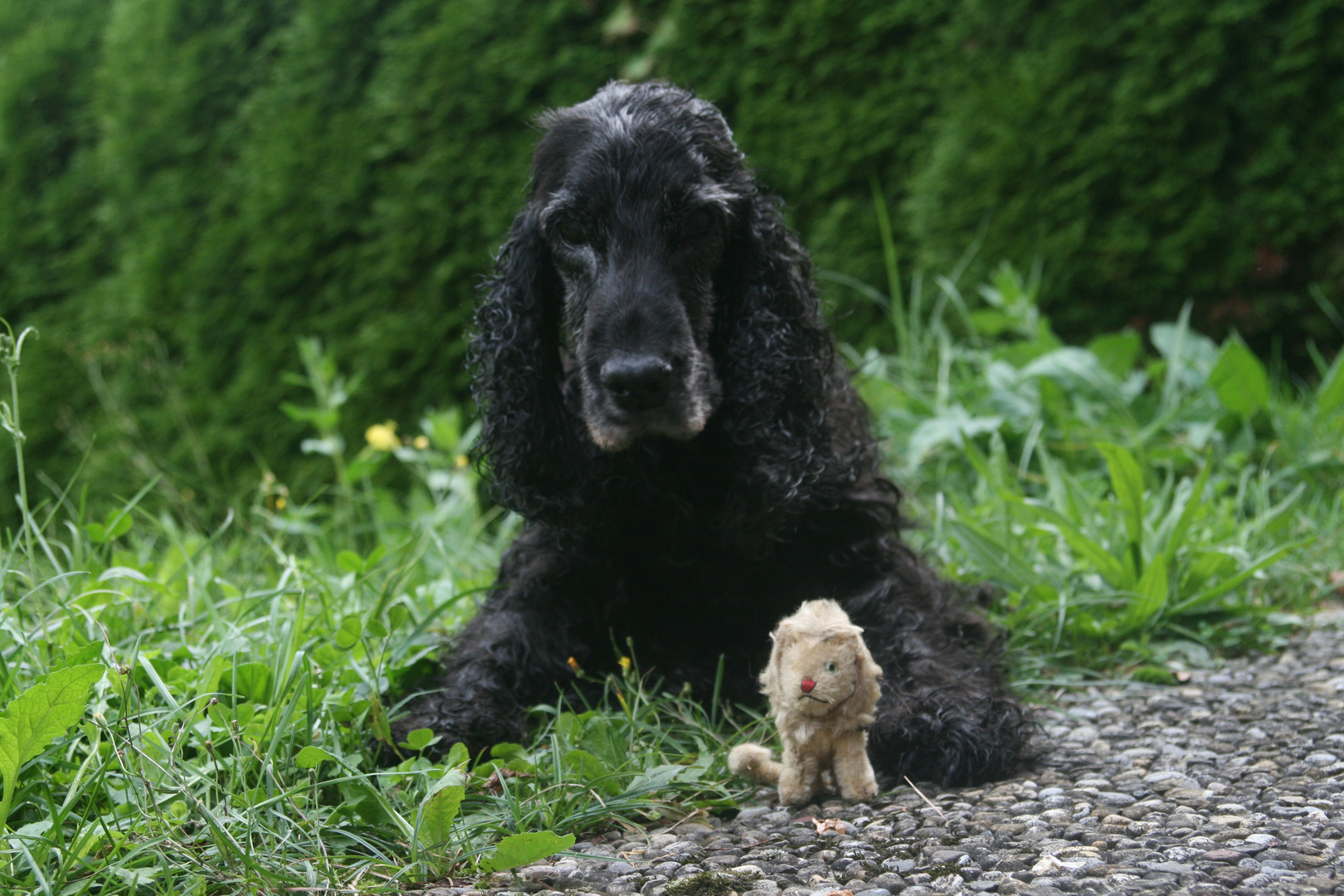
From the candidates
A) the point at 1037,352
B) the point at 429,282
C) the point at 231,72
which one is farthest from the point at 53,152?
the point at 1037,352

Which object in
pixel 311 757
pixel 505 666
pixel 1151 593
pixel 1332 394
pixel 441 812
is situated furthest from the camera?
pixel 1332 394

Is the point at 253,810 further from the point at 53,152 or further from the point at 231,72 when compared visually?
the point at 53,152

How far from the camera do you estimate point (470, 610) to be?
9.40 feet

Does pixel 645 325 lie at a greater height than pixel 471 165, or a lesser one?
lesser

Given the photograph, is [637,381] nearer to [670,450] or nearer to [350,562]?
[670,450]

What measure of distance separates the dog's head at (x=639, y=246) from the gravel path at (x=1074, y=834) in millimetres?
746

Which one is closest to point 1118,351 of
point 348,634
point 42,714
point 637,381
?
point 637,381

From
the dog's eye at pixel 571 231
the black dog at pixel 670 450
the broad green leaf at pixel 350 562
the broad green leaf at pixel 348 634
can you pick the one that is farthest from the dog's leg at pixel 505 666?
the dog's eye at pixel 571 231

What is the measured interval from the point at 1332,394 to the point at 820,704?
9.52 feet

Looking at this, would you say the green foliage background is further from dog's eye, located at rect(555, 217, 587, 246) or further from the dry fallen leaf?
the dry fallen leaf

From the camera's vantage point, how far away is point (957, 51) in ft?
15.2

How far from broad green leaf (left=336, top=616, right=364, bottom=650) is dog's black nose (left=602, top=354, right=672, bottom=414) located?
0.65 meters

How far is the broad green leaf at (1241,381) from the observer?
371 centimetres

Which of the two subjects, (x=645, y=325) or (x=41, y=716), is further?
(x=645, y=325)
